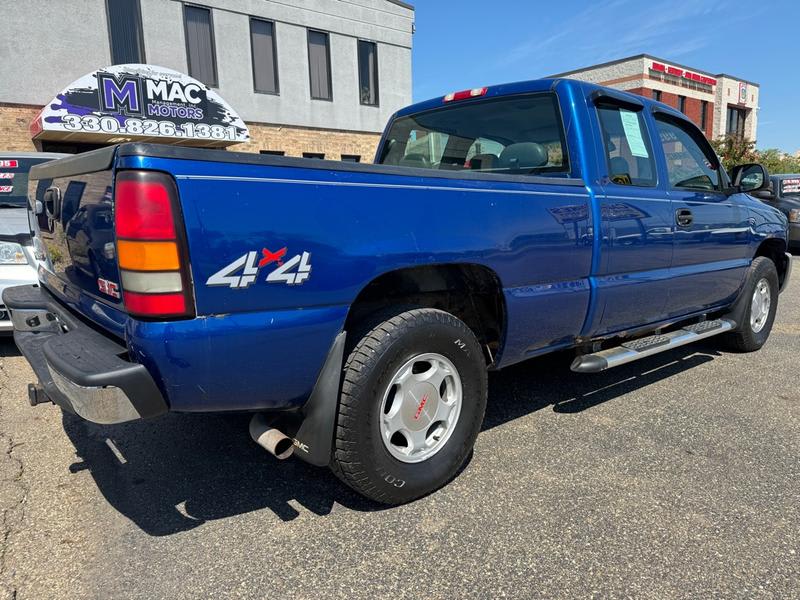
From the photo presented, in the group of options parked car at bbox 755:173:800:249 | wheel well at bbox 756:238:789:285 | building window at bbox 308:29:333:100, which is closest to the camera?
wheel well at bbox 756:238:789:285

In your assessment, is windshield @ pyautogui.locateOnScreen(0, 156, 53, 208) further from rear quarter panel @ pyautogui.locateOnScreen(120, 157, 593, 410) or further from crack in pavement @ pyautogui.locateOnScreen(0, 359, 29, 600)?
rear quarter panel @ pyautogui.locateOnScreen(120, 157, 593, 410)

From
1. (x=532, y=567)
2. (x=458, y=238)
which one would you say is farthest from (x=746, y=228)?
(x=532, y=567)

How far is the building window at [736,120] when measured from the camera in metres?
35.5

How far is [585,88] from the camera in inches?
134

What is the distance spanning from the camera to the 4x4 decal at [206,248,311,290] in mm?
1904

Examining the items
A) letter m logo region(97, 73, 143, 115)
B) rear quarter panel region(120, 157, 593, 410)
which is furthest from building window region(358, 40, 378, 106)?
rear quarter panel region(120, 157, 593, 410)

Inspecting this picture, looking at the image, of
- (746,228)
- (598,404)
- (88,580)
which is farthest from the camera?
(746,228)

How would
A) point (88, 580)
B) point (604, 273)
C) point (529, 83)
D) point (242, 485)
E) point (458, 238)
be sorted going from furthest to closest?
point (529, 83) → point (604, 273) → point (242, 485) → point (458, 238) → point (88, 580)

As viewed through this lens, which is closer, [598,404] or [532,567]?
[532,567]

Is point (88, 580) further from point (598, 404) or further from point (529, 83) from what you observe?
point (529, 83)

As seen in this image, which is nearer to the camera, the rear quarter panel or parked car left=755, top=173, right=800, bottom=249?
the rear quarter panel

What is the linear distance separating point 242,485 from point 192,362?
109 centimetres

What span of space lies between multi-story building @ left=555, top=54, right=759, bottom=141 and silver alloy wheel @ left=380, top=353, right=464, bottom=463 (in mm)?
29477

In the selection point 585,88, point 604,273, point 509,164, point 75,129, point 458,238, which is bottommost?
point 604,273
